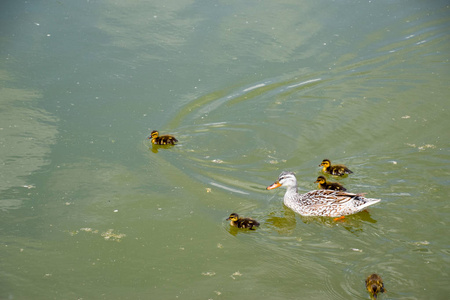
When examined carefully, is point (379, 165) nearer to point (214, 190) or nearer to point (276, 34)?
point (214, 190)

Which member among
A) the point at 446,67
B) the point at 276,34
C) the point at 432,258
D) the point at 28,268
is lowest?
the point at 28,268

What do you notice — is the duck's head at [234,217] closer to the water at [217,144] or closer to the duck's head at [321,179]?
the water at [217,144]

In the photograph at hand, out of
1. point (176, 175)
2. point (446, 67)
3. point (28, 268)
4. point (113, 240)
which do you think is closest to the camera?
point (28, 268)

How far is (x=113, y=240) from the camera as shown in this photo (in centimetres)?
562

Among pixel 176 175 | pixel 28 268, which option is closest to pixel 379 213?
pixel 176 175

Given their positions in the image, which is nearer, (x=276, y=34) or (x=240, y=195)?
(x=240, y=195)

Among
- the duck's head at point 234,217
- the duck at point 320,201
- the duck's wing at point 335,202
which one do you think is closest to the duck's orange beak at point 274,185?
the duck at point 320,201

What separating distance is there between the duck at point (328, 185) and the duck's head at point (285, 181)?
0.41 m

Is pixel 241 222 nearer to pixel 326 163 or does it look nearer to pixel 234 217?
pixel 234 217

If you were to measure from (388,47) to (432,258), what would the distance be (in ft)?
16.9

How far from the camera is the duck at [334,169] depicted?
6.70m

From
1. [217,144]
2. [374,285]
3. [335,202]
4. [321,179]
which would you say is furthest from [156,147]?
[374,285]

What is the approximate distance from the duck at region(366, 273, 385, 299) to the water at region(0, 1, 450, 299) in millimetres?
127

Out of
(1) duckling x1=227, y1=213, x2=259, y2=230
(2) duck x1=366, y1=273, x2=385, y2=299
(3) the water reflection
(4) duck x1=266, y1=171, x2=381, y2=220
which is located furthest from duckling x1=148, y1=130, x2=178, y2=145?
(2) duck x1=366, y1=273, x2=385, y2=299
